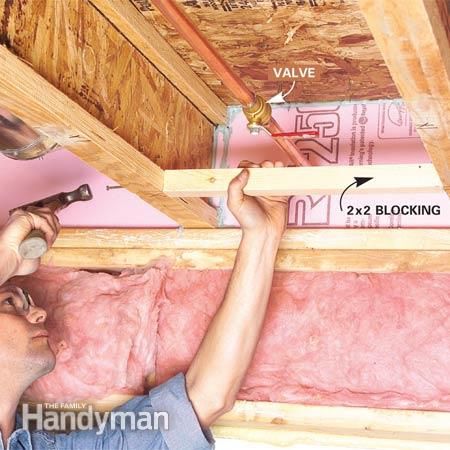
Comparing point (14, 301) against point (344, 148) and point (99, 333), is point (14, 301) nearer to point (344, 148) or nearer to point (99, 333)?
point (99, 333)

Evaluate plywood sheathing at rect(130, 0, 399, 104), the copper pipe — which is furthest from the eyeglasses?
the copper pipe

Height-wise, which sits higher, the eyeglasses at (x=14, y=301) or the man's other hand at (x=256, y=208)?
the man's other hand at (x=256, y=208)

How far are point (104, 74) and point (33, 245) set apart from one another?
21.3 inches

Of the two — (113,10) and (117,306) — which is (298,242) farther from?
(113,10)

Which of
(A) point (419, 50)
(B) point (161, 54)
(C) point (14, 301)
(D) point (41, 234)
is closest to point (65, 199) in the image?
(D) point (41, 234)

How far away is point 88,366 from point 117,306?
0.21 metres

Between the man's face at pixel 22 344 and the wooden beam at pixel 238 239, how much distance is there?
335mm

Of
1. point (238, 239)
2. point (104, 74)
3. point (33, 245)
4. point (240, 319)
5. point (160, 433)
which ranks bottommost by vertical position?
point (160, 433)

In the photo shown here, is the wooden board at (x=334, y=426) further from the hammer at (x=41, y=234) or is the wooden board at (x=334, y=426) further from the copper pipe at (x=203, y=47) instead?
the copper pipe at (x=203, y=47)

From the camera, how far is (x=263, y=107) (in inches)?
64.2

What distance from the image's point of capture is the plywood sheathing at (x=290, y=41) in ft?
5.92

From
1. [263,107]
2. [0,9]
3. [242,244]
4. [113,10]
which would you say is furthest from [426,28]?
[242,244]

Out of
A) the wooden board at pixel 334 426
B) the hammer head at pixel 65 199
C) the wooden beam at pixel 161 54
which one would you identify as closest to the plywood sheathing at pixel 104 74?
the wooden beam at pixel 161 54

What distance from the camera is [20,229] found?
202 cm
